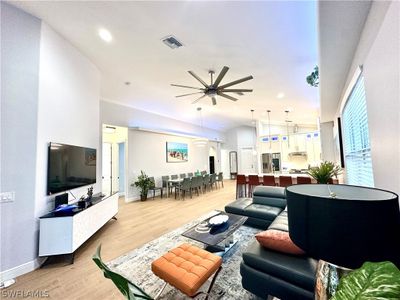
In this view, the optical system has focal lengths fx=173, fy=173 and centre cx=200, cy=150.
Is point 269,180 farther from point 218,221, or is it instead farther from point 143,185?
point 143,185

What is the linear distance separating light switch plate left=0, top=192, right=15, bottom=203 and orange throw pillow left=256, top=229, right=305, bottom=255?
319 cm

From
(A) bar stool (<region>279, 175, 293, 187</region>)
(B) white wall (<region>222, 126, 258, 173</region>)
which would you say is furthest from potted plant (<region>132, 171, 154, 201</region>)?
(B) white wall (<region>222, 126, 258, 173</region>)

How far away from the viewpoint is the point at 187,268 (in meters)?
1.74

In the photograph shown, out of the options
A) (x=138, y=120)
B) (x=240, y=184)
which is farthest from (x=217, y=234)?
(x=138, y=120)

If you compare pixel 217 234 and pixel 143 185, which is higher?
pixel 143 185

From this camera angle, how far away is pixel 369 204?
622mm

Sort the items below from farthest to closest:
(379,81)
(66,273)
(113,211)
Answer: (113,211)
(66,273)
(379,81)

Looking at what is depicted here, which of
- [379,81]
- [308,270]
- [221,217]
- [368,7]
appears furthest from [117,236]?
[368,7]

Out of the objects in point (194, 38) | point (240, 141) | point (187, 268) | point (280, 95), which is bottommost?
point (187, 268)

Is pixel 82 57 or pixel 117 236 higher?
pixel 82 57

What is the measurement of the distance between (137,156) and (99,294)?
5.34 metres

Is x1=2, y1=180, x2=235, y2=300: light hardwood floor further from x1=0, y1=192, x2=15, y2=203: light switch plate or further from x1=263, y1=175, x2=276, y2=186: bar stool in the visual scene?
x1=263, y1=175, x2=276, y2=186: bar stool

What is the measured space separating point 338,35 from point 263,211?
9.37ft

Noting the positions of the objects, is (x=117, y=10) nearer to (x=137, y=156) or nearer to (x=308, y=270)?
(x=308, y=270)
